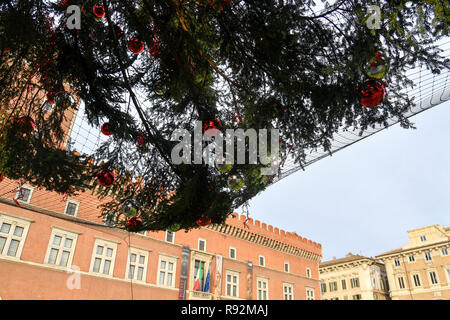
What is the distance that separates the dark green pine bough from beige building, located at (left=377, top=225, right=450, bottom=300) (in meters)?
42.9

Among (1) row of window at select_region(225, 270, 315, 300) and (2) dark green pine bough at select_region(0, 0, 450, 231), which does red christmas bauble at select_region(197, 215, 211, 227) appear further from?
(1) row of window at select_region(225, 270, 315, 300)

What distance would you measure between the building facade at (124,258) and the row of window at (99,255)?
42 mm

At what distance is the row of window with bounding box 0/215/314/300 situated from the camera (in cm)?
1466

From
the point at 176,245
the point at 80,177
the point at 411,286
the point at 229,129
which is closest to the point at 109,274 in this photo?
the point at 176,245

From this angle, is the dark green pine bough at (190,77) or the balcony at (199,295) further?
the balcony at (199,295)

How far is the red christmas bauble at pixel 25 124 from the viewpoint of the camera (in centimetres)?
334

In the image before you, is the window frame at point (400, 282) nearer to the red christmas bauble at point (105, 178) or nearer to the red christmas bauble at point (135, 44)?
the red christmas bauble at point (105, 178)

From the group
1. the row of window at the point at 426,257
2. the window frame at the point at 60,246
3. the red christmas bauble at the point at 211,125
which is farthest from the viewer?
the row of window at the point at 426,257

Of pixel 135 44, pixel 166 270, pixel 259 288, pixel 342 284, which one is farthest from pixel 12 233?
pixel 342 284

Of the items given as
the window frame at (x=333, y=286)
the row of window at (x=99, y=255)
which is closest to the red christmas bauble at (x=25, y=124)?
the row of window at (x=99, y=255)

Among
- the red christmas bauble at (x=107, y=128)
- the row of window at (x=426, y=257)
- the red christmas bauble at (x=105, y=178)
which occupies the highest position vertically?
the row of window at (x=426, y=257)

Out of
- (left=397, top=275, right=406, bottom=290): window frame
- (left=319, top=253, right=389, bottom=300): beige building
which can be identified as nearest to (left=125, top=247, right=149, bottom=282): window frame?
(left=319, top=253, right=389, bottom=300): beige building

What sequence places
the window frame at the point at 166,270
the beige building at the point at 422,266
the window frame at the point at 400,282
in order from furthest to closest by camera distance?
the window frame at the point at 400,282, the beige building at the point at 422,266, the window frame at the point at 166,270
